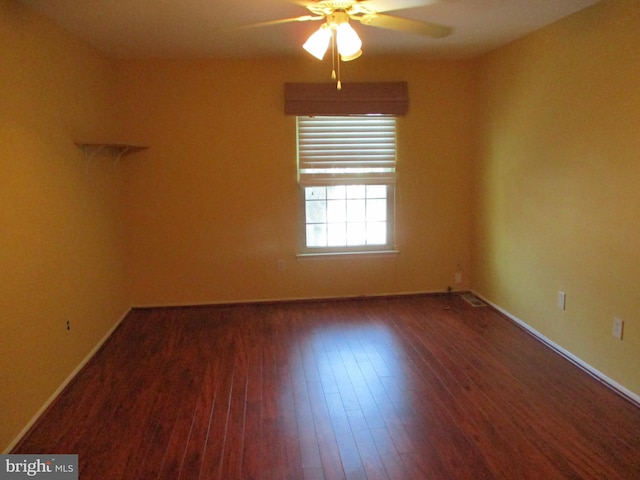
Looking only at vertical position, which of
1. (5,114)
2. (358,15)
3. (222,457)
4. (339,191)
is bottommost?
(222,457)

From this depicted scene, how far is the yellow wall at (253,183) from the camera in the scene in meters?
4.22

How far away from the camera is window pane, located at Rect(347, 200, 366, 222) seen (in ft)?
15.1

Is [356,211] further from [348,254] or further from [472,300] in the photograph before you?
[472,300]

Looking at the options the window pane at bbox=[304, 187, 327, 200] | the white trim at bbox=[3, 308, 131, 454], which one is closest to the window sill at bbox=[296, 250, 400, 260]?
the window pane at bbox=[304, 187, 327, 200]

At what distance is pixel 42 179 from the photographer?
272 cm

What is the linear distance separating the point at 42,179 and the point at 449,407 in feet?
8.88

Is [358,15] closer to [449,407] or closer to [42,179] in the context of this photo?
[42,179]

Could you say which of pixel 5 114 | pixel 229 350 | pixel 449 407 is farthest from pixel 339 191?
pixel 5 114

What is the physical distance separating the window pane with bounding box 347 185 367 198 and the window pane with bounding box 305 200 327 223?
0.27 metres

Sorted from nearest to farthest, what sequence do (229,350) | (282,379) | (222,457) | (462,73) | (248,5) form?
1. (222,457)
2. (248,5)
3. (282,379)
4. (229,350)
5. (462,73)

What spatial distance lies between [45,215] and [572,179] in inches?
133

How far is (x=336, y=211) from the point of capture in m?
4.59

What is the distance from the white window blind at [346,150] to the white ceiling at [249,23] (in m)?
0.65

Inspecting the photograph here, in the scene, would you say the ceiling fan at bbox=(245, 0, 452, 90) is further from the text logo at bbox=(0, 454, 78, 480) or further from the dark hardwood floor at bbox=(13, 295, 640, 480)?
the text logo at bbox=(0, 454, 78, 480)
